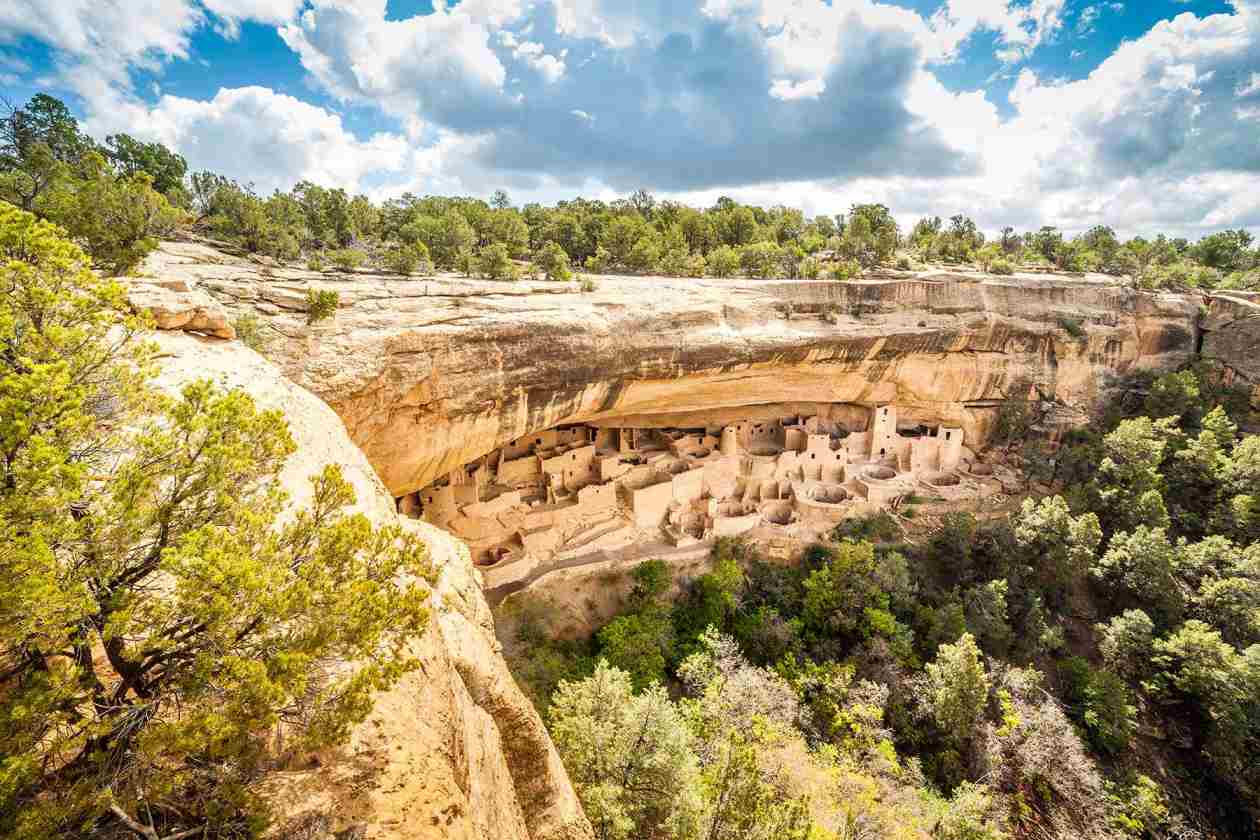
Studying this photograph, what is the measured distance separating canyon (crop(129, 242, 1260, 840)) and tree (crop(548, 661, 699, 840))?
9.27 feet

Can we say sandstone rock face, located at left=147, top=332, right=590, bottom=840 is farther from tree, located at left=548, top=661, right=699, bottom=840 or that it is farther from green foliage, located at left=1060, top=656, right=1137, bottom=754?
green foliage, located at left=1060, top=656, right=1137, bottom=754

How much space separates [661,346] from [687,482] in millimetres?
4977

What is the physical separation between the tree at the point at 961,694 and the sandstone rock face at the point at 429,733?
11.8 meters

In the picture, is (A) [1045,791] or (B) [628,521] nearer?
(A) [1045,791]

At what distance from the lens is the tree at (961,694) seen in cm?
1316

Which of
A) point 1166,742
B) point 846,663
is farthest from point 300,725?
point 1166,742

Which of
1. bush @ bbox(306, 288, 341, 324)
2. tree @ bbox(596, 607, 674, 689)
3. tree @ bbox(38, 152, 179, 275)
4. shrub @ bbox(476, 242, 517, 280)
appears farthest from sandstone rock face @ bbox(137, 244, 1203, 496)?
tree @ bbox(596, 607, 674, 689)

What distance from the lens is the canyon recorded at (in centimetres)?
420

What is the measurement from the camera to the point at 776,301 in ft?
52.9

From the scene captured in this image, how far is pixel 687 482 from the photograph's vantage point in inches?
665

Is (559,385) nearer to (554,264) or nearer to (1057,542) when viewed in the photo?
(554,264)

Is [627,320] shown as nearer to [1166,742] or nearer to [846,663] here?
[846,663]

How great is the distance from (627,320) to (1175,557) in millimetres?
20056

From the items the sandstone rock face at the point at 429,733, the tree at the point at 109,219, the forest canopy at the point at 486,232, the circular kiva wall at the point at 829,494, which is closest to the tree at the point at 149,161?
the forest canopy at the point at 486,232
